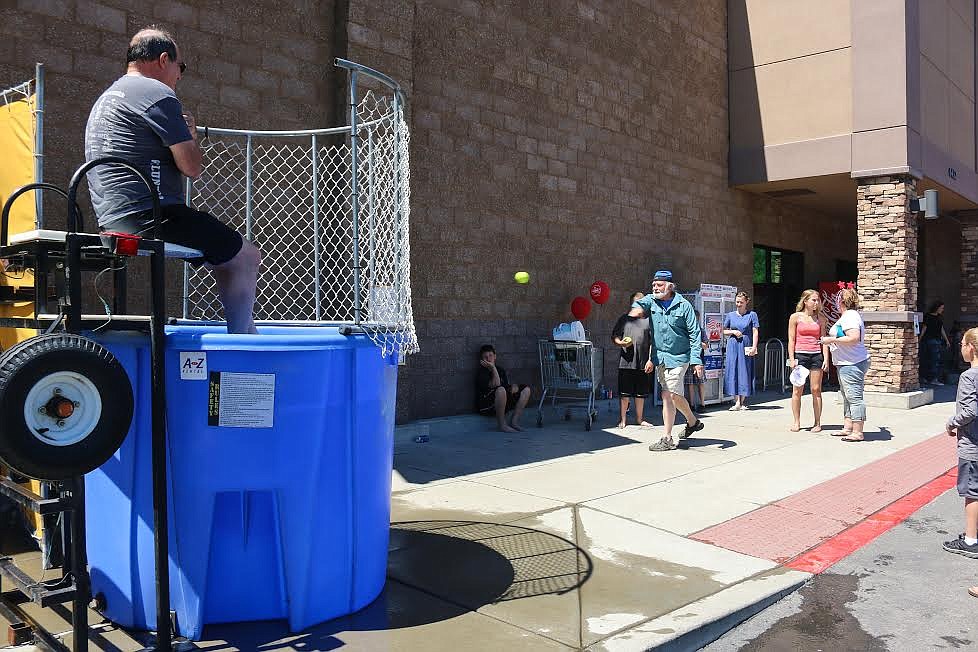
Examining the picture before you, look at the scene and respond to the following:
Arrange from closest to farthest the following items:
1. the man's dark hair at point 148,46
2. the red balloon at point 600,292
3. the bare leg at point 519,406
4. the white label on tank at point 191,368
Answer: the white label on tank at point 191,368
the man's dark hair at point 148,46
the bare leg at point 519,406
the red balloon at point 600,292

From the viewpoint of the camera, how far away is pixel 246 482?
3.39 m

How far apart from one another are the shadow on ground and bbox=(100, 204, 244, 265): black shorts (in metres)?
1.76

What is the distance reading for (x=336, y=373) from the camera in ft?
11.7

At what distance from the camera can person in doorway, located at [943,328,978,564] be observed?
4.94 meters

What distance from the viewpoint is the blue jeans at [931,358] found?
17.3 meters

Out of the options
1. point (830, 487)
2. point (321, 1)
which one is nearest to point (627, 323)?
point (830, 487)

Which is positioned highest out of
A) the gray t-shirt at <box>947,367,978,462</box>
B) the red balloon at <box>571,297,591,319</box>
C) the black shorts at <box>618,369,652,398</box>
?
the red balloon at <box>571,297,591,319</box>

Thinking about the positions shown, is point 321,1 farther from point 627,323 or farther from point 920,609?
point 920,609

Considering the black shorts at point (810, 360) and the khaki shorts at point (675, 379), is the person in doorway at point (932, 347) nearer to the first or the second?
the black shorts at point (810, 360)

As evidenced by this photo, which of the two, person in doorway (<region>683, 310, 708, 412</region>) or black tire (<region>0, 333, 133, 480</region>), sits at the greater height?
black tire (<region>0, 333, 133, 480</region>)

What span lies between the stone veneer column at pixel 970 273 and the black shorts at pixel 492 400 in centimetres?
1371

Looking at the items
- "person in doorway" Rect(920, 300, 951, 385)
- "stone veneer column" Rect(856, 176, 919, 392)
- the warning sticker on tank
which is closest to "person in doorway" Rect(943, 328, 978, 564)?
the warning sticker on tank

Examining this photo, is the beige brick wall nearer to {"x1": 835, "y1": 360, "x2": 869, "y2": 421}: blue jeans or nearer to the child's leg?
{"x1": 835, "y1": 360, "x2": 869, "y2": 421}: blue jeans

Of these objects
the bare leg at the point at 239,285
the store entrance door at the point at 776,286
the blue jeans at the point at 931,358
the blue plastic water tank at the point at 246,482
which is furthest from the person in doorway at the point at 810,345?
the blue jeans at the point at 931,358
